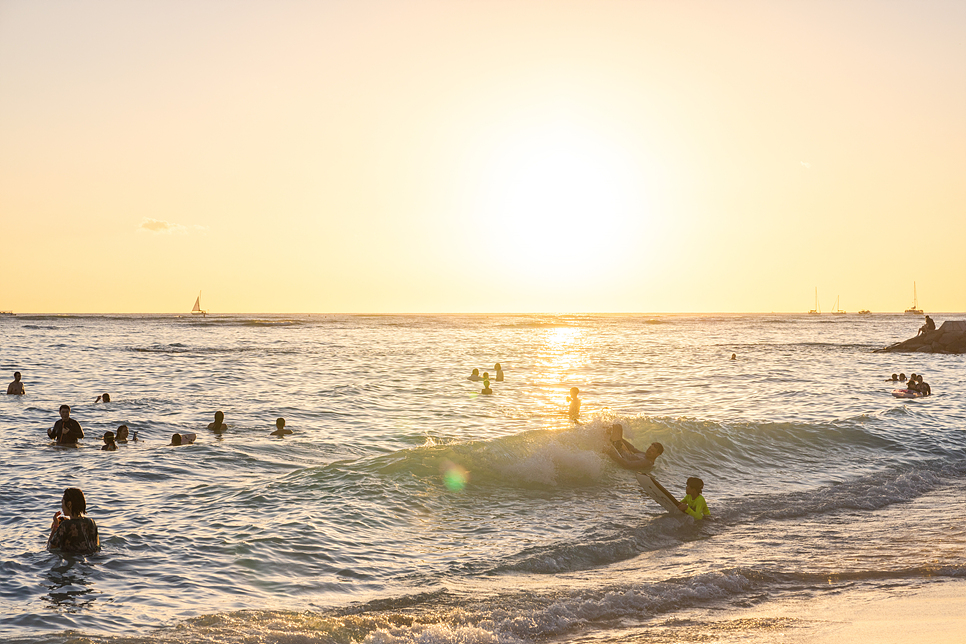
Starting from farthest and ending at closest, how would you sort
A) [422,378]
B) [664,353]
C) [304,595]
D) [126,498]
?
[664,353], [422,378], [126,498], [304,595]

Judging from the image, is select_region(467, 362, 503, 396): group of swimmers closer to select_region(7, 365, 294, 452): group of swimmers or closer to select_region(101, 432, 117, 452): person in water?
select_region(7, 365, 294, 452): group of swimmers

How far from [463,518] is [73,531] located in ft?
24.8

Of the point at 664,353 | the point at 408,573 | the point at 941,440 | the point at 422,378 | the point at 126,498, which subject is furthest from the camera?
the point at 664,353

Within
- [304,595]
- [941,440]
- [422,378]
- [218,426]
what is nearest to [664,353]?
[422,378]

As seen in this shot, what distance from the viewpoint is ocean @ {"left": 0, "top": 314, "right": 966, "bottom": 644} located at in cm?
931

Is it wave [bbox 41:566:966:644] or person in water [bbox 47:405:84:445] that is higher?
person in water [bbox 47:405:84:445]

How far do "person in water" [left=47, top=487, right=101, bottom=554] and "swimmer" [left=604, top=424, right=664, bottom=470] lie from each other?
1366 cm

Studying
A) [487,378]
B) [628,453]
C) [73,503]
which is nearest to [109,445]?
[73,503]

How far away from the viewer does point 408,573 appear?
11266mm

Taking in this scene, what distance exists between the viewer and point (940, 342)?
63906 millimetres

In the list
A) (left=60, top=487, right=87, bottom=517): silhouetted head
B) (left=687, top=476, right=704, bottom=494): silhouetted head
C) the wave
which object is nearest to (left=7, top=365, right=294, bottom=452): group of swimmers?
(left=60, top=487, right=87, bottom=517): silhouetted head

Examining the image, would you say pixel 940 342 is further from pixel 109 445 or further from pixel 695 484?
pixel 109 445

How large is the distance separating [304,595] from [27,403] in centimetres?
2638

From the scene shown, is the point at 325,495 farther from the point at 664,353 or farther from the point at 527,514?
the point at 664,353
